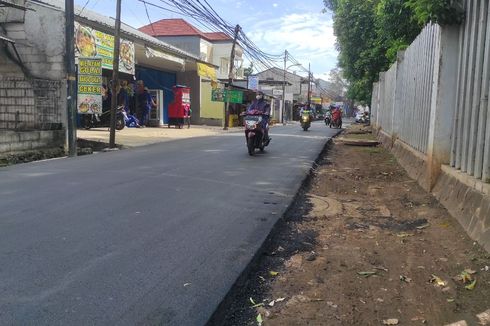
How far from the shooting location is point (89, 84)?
52.8 ft

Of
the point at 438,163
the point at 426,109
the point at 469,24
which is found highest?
the point at 469,24

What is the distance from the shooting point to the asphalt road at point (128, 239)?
3.58 meters

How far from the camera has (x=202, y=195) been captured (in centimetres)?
776

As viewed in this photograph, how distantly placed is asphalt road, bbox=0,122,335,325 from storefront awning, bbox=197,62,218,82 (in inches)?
902

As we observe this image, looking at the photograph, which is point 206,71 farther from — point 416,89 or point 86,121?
point 416,89

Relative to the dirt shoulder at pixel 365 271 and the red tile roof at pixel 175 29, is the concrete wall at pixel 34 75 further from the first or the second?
the red tile roof at pixel 175 29

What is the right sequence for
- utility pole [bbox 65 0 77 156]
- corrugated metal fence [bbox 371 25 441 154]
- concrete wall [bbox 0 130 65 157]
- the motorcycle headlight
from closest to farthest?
corrugated metal fence [bbox 371 25 441 154], concrete wall [bbox 0 130 65 157], the motorcycle headlight, utility pole [bbox 65 0 77 156]

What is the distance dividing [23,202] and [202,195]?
2.55 m

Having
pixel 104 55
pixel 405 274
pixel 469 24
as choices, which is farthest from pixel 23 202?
pixel 104 55

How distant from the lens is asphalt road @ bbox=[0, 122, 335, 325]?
11.7 feet

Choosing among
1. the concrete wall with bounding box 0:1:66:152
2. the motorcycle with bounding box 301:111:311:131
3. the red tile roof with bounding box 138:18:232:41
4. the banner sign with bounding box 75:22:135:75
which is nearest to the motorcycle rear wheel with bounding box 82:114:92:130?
the banner sign with bounding box 75:22:135:75

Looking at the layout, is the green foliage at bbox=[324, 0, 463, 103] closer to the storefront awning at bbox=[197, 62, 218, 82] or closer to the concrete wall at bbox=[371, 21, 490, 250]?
the concrete wall at bbox=[371, 21, 490, 250]

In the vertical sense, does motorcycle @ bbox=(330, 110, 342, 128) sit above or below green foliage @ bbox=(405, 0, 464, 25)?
below

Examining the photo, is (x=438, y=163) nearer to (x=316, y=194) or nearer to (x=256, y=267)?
(x=316, y=194)
